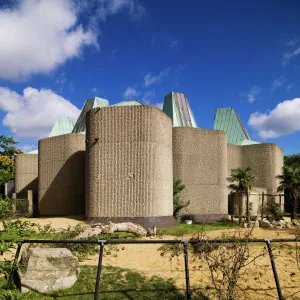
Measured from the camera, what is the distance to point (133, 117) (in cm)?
1988

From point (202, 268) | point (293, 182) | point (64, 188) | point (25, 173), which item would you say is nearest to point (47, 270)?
point (202, 268)

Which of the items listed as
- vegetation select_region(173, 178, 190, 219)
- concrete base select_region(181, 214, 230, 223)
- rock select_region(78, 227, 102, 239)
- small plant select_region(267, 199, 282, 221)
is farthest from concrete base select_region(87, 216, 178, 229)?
small plant select_region(267, 199, 282, 221)

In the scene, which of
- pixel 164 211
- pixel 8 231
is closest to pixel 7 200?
pixel 8 231

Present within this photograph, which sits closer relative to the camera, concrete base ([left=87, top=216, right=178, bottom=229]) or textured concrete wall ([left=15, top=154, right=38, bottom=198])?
concrete base ([left=87, top=216, right=178, bottom=229])

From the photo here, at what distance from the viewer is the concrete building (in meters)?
19.5

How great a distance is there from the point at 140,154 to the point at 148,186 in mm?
1878

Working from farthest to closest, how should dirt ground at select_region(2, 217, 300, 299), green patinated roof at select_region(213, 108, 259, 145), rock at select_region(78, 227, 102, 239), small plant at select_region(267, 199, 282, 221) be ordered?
green patinated roof at select_region(213, 108, 259, 145) → small plant at select_region(267, 199, 282, 221) → rock at select_region(78, 227, 102, 239) → dirt ground at select_region(2, 217, 300, 299)

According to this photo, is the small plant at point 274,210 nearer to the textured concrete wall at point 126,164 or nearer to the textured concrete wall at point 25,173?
the textured concrete wall at point 126,164

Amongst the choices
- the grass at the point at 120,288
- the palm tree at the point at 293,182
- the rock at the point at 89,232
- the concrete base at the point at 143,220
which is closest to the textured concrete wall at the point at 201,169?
the palm tree at the point at 293,182

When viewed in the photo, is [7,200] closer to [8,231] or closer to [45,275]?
[8,231]

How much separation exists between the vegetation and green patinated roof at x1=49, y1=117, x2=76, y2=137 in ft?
64.6

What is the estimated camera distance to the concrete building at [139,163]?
19.5 meters

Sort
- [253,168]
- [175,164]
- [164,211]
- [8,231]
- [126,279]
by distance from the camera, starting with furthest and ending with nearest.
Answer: [253,168], [175,164], [164,211], [126,279], [8,231]

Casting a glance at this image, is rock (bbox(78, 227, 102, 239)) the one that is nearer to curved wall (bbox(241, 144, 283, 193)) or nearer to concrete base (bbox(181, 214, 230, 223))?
concrete base (bbox(181, 214, 230, 223))
